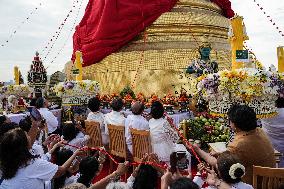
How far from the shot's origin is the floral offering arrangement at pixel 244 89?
437cm

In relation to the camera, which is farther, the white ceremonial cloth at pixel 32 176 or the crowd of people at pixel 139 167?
the white ceremonial cloth at pixel 32 176

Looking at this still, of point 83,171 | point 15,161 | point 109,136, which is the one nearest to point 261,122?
point 109,136

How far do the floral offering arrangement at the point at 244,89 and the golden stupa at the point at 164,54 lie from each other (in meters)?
6.36

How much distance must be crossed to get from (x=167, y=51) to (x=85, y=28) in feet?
10.2

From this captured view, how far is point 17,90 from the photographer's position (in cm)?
1295

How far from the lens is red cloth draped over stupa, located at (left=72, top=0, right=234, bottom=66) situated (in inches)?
451

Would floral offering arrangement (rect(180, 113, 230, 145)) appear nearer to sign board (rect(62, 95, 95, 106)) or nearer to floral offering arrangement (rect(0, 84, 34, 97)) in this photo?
sign board (rect(62, 95, 95, 106))

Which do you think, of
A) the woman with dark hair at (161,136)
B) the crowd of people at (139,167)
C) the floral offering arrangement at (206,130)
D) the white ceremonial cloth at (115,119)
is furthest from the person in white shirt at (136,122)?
the crowd of people at (139,167)

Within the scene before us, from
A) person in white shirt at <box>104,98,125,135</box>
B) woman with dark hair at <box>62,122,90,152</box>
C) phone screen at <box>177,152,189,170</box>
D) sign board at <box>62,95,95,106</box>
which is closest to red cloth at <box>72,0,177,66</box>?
sign board at <box>62,95,95,106</box>

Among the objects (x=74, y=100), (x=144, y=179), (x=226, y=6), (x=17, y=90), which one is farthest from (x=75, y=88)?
(x=226, y=6)

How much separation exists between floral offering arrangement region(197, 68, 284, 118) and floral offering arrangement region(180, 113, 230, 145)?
98 centimetres

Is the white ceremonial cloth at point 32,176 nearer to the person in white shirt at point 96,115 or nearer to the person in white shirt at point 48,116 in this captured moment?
the person in white shirt at point 96,115

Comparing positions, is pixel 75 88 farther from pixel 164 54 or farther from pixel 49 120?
pixel 164 54

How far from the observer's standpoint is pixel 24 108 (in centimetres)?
963
